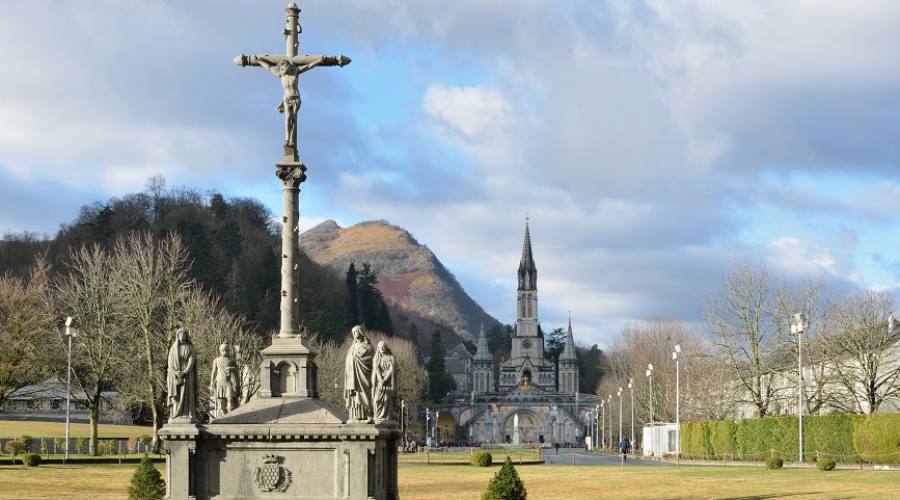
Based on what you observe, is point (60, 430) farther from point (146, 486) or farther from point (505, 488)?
point (505, 488)

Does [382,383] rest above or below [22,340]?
below

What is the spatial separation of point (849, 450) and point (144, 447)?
4022cm

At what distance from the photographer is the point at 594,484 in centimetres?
3925

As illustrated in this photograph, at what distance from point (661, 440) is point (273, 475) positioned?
6578cm

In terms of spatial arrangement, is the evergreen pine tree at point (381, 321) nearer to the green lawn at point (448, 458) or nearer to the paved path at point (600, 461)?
the paved path at point (600, 461)

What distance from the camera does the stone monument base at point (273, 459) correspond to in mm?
23047

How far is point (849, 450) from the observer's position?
5384 centimetres

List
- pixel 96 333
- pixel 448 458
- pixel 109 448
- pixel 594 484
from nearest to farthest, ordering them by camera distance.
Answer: pixel 594 484
pixel 109 448
pixel 96 333
pixel 448 458

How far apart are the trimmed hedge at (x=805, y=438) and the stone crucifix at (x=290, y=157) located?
110 feet

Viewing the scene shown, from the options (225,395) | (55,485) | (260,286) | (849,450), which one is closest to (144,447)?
(55,485)

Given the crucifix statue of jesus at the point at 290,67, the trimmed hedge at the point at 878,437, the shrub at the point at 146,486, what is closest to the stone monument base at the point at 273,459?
the shrub at the point at 146,486

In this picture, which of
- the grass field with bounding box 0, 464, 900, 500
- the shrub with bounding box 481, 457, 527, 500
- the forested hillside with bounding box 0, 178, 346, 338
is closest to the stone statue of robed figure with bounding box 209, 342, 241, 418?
the shrub with bounding box 481, 457, 527, 500

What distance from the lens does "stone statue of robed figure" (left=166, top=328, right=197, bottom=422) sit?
23.9 meters

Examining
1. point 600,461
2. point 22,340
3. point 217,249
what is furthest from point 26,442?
point 217,249
